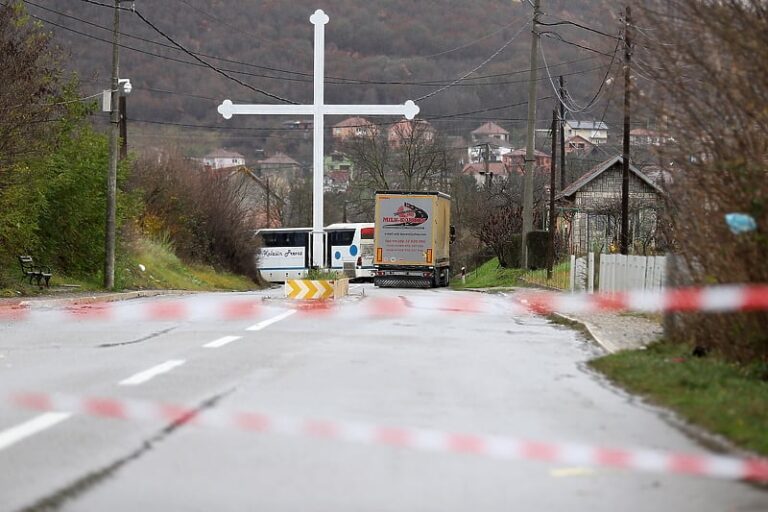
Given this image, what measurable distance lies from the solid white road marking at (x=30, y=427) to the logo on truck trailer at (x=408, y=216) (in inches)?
1706

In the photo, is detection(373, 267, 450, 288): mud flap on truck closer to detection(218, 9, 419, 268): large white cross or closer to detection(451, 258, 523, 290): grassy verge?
detection(451, 258, 523, 290): grassy verge

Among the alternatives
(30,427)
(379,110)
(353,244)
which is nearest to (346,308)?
(379,110)

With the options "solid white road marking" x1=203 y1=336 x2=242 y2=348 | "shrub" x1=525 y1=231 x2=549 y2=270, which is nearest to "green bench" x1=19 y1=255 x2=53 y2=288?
"solid white road marking" x1=203 y1=336 x2=242 y2=348

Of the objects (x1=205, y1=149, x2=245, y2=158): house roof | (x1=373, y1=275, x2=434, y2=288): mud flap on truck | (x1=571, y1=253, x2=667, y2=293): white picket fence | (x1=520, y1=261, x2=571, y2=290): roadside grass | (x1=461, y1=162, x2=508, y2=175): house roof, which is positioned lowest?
(x1=373, y1=275, x2=434, y2=288): mud flap on truck

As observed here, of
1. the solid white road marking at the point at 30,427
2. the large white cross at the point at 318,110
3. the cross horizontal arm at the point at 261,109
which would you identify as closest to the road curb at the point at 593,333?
the solid white road marking at the point at 30,427

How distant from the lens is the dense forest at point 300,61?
244ft

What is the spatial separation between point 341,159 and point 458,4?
4419 centimetres

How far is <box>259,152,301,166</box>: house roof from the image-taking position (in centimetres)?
10844

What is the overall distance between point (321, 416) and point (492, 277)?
46.0 meters

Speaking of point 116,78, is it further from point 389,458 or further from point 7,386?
point 389,458

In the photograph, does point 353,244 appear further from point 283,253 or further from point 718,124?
point 718,124

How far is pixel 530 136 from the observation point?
46.0 m

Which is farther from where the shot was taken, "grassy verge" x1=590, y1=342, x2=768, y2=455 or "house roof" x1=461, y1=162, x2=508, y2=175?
"house roof" x1=461, y1=162, x2=508, y2=175

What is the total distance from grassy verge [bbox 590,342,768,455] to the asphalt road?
0.28 metres
